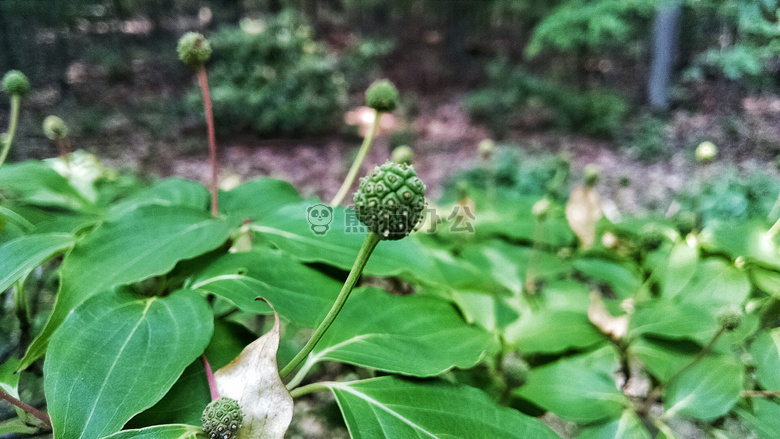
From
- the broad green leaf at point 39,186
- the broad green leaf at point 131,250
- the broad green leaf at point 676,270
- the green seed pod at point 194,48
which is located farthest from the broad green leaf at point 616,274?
the broad green leaf at point 39,186

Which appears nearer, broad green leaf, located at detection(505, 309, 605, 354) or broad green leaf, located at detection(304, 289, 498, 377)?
broad green leaf, located at detection(304, 289, 498, 377)

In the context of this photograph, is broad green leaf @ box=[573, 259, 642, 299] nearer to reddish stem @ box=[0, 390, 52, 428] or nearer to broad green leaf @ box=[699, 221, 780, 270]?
broad green leaf @ box=[699, 221, 780, 270]

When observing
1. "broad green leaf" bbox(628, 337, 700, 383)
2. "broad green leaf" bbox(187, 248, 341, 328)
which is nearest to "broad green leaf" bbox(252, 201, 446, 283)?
"broad green leaf" bbox(187, 248, 341, 328)

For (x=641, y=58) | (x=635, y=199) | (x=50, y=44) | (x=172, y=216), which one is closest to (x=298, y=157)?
(x=50, y=44)

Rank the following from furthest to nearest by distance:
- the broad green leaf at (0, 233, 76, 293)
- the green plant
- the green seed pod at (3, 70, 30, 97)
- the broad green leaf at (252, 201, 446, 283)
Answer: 1. the green plant
2. the green seed pod at (3, 70, 30, 97)
3. the broad green leaf at (252, 201, 446, 283)
4. the broad green leaf at (0, 233, 76, 293)

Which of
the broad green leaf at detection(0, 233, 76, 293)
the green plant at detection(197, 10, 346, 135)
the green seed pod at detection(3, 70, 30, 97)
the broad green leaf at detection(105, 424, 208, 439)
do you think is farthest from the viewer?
the green plant at detection(197, 10, 346, 135)

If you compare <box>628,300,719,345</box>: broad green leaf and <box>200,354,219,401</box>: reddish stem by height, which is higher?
<box>200,354,219,401</box>: reddish stem

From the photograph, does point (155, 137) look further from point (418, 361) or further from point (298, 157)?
point (418, 361)

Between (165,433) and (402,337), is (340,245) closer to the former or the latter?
(402,337)

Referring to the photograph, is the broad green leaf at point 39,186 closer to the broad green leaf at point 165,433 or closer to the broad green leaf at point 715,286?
the broad green leaf at point 165,433
